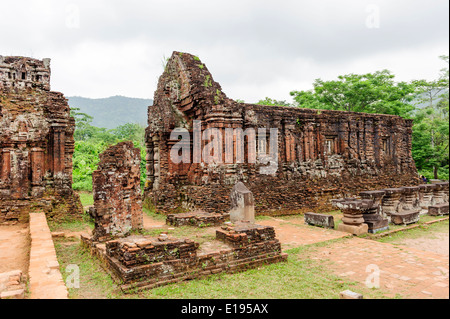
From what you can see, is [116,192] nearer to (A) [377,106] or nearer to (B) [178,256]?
(B) [178,256]

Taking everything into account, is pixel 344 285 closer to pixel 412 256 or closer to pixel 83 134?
pixel 412 256

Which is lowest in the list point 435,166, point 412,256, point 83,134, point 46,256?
point 412,256

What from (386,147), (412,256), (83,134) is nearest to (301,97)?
(386,147)

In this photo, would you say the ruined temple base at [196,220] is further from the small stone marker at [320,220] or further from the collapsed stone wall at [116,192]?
the small stone marker at [320,220]

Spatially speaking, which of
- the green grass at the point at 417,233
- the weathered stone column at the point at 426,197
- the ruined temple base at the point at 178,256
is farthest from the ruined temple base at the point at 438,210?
the ruined temple base at the point at 178,256

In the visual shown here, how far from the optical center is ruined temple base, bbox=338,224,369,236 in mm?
9188

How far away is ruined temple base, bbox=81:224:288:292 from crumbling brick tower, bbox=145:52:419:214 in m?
4.93

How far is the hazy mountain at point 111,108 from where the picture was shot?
432 ft

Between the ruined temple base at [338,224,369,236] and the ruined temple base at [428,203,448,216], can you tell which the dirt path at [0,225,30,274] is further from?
the ruined temple base at [428,203,448,216]

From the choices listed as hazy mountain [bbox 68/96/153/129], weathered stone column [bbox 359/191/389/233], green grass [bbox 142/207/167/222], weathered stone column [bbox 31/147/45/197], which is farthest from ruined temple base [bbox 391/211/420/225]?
hazy mountain [bbox 68/96/153/129]

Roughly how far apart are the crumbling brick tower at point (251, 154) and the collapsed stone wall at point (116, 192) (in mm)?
3876

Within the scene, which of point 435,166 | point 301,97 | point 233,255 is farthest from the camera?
point 301,97

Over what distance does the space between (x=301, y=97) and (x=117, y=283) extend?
979 inches
